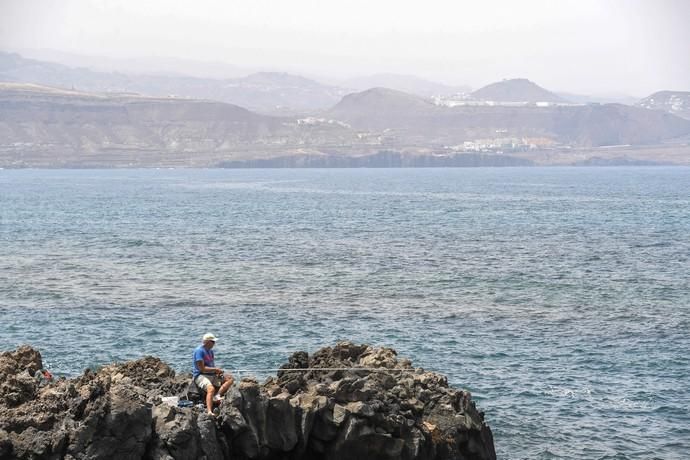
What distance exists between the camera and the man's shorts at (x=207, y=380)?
21.3 m

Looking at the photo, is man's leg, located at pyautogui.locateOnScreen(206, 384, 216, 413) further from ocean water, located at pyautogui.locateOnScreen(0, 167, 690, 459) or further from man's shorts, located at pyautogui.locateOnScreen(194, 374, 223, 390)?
ocean water, located at pyautogui.locateOnScreen(0, 167, 690, 459)

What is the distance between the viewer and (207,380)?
2131 cm

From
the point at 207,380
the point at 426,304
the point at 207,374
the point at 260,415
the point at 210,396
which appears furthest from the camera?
the point at 426,304

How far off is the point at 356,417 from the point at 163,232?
64144 millimetres

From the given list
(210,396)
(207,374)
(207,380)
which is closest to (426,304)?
(207,374)

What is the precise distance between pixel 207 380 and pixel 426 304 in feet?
82.1

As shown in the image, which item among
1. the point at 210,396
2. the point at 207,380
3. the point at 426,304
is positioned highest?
the point at 207,380

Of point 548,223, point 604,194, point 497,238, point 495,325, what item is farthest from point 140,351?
point 604,194

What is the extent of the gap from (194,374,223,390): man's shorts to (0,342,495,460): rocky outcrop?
886mm

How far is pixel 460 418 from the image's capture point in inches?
890

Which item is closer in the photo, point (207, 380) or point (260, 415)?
point (260, 415)

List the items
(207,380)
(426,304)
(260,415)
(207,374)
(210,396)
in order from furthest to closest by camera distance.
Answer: (426,304) → (207,374) → (207,380) → (210,396) → (260,415)

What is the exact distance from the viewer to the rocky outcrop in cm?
1864

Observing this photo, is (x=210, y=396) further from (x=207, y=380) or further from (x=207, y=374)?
(x=207, y=374)
